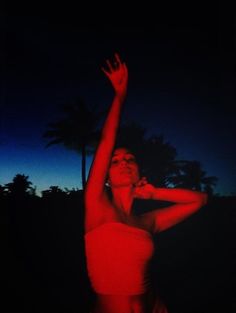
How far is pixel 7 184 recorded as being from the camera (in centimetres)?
332

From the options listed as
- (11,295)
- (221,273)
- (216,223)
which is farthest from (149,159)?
(11,295)

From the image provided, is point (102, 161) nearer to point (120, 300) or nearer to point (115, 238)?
point (115, 238)

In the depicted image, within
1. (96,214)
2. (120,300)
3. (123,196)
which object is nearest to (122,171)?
(123,196)

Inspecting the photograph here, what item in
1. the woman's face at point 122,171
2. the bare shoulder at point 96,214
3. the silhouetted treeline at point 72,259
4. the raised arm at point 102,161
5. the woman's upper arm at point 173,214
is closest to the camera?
the raised arm at point 102,161

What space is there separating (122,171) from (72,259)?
1277 millimetres

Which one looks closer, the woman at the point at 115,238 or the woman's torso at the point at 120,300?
the woman at the point at 115,238

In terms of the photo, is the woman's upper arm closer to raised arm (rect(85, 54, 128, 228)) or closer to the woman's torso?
the woman's torso

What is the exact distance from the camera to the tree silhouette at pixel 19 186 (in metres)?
3.31

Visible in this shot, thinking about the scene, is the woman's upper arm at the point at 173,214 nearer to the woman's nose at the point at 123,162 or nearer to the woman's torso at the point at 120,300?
the woman's torso at the point at 120,300

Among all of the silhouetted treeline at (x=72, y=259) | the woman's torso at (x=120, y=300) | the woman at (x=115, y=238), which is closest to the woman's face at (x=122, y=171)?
the woman at (x=115, y=238)

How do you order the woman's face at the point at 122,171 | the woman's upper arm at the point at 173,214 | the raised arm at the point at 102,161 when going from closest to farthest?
the raised arm at the point at 102,161 → the woman's face at the point at 122,171 → the woman's upper arm at the point at 173,214

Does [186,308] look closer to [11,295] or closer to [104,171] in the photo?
[11,295]

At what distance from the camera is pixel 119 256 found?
2.24 meters

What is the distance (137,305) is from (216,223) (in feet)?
5.53
